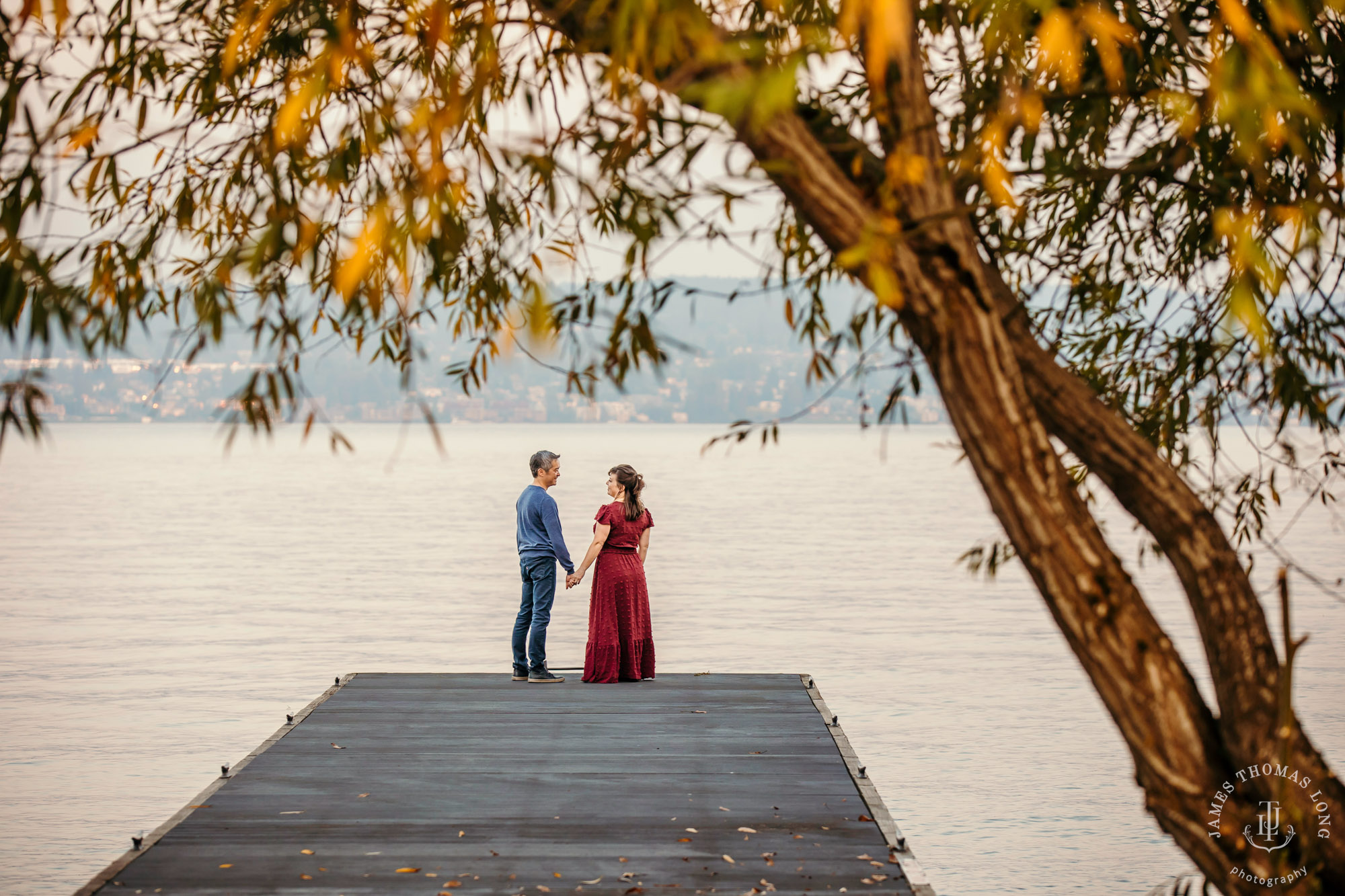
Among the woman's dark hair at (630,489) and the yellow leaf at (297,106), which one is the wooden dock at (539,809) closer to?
the woman's dark hair at (630,489)

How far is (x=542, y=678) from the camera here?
1125cm

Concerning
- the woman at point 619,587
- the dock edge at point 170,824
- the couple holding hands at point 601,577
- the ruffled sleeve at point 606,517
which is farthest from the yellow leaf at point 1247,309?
the ruffled sleeve at point 606,517

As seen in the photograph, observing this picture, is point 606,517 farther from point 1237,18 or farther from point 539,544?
point 1237,18

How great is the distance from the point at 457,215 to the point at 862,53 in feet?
3.75

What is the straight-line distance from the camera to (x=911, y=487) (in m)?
67.8

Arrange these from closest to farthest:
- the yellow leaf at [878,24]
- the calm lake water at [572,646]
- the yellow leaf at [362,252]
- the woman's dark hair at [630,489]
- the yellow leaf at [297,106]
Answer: the yellow leaf at [878,24]
the yellow leaf at [362,252]
the yellow leaf at [297,106]
the woman's dark hair at [630,489]
the calm lake water at [572,646]

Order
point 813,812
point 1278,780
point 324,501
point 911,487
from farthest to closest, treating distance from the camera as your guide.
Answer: point 911,487 → point 324,501 → point 813,812 → point 1278,780

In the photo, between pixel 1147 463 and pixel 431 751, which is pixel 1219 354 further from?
pixel 431 751

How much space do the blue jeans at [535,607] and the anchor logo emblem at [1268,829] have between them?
7.17 m

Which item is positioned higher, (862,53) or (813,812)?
(862,53)

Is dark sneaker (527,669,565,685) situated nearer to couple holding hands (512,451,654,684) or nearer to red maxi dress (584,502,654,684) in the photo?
couple holding hands (512,451,654,684)

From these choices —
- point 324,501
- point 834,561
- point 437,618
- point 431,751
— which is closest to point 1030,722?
point 431,751

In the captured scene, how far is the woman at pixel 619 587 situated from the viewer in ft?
34.4

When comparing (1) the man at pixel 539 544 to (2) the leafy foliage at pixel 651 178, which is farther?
(1) the man at pixel 539 544
